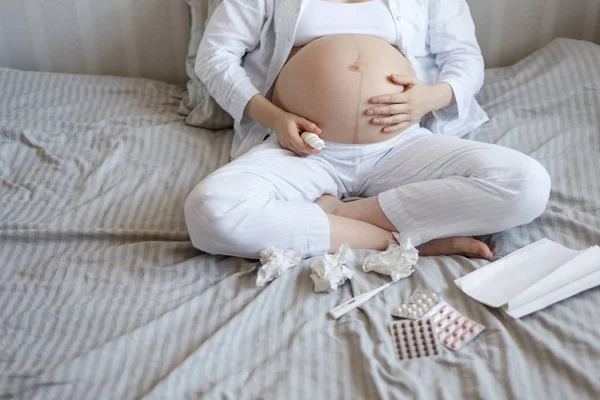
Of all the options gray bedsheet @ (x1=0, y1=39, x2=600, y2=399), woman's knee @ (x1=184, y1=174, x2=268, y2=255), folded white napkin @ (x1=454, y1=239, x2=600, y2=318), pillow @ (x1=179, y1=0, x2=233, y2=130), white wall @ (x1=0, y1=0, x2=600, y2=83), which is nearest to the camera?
gray bedsheet @ (x1=0, y1=39, x2=600, y2=399)

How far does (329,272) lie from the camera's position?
1115 mm

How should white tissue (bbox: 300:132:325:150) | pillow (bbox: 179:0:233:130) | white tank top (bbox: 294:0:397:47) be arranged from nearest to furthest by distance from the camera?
white tissue (bbox: 300:132:325:150), white tank top (bbox: 294:0:397:47), pillow (bbox: 179:0:233:130)

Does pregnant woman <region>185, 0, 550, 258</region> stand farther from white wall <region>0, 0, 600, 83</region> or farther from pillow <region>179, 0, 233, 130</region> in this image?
white wall <region>0, 0, 600, 83</region>

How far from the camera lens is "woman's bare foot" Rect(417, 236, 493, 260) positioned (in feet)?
3.93

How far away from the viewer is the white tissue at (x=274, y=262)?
3.75ft

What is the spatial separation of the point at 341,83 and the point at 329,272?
387 millimetres

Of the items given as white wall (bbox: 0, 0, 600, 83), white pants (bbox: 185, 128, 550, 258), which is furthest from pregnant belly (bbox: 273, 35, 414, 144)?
white wall (bbox: 0, 0, 600, 83)

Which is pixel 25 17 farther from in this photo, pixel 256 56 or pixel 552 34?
pixel 552 34

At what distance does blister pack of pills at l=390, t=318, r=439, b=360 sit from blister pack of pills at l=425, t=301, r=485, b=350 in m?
0.01

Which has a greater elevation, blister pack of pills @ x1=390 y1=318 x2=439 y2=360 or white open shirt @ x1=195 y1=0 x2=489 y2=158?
white open shirt @ x1=195 y1=0 x2=489 y2=158

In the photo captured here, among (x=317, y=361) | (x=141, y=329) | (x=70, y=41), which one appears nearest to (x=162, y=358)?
(x=141, y=329)

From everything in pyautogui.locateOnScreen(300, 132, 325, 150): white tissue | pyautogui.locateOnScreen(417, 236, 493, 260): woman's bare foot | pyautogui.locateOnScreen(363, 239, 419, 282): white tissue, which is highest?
pyautogui.locateOnScreen(300, 132, 325, 150): white tissue

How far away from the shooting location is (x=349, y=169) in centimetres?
136

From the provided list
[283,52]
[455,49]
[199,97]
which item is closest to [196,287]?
[283,52]
